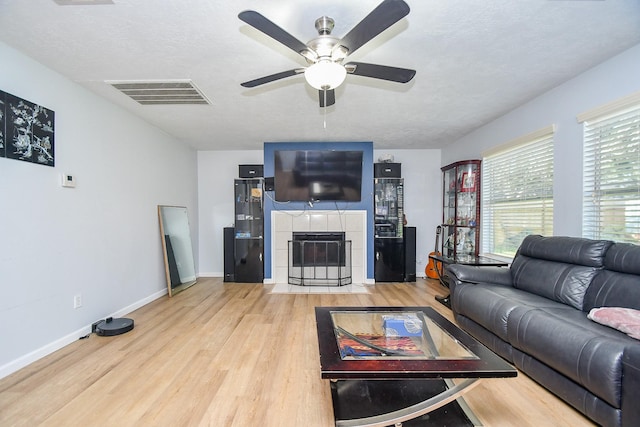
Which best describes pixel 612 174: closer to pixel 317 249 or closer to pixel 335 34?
pixel 335 34

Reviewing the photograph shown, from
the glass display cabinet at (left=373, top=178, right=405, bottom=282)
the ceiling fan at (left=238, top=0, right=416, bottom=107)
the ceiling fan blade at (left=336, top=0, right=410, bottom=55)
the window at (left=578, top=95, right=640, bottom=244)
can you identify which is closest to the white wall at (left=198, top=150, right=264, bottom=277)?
the glass display cabinet at (left=373, top=178, right=405, bottom=282)

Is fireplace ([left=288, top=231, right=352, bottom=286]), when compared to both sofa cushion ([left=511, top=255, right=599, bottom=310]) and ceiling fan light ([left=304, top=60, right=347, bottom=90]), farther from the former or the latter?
ceiling fan light ([left=304, top=60, right=347, bottom=90])

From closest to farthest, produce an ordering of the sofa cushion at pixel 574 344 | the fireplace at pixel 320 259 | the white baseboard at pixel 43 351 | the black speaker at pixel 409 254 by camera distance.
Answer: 1. the sofa cushion at pixel 574 344
2. the white baseboard at pixel 43 351
3. the fireplace at pixel 320 259
4. the black speaker at pixel 409 254

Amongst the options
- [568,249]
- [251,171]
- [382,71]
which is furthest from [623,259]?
[251,171]

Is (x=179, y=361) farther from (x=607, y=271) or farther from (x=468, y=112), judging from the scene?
(x=468, y=112)

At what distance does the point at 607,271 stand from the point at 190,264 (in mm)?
5120

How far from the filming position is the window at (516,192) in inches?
120

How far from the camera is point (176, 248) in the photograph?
445 cm

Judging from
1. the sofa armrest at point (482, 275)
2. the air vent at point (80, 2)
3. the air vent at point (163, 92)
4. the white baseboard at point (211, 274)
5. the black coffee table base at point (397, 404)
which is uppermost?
the air vent at point (80, 2)

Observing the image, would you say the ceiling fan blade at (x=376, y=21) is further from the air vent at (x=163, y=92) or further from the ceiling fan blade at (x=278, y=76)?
the air vent at (x=163, y=92)

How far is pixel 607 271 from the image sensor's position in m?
2.09

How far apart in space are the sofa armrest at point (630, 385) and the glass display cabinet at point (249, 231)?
4335 mm

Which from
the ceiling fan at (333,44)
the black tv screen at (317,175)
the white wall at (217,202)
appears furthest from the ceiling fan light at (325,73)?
the white wall at (217,202)

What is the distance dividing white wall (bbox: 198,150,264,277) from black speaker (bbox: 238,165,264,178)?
1.58 feet
